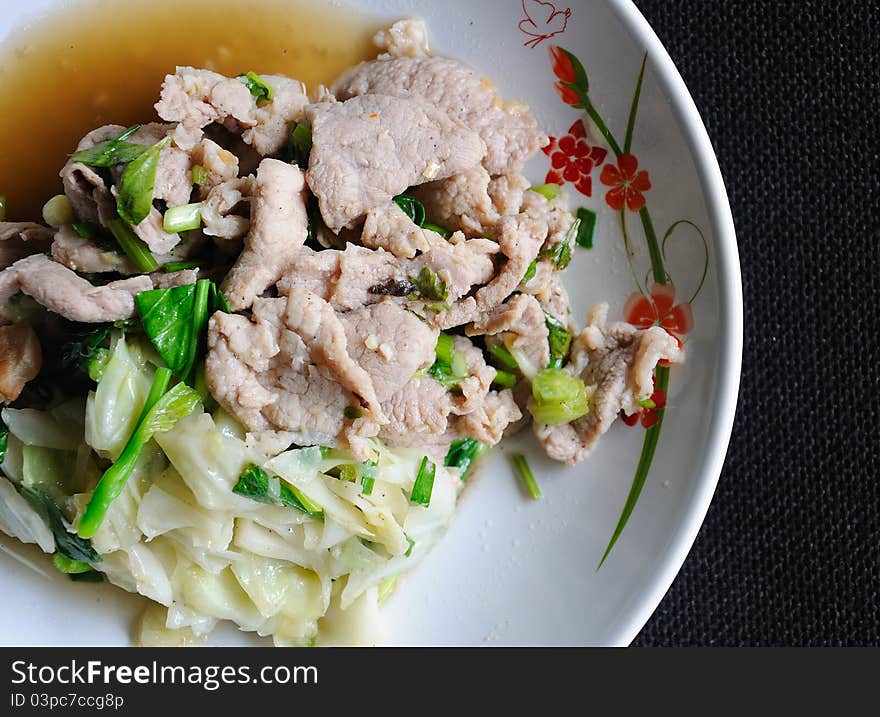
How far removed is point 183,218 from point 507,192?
0.92m

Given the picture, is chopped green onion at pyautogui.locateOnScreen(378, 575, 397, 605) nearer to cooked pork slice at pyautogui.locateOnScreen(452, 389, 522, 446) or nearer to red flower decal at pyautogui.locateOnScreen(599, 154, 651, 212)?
cooked pork slice at pyautogui.locateOnScreen(452, 389, 522, 446)

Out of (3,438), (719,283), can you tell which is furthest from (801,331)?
(3,438)

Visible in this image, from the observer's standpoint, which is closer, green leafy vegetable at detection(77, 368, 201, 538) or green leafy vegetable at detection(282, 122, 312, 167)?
green leafy vegetable at detection(77, 368, 201, 538)

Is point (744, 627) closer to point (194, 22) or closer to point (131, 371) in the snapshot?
point (131, 371)

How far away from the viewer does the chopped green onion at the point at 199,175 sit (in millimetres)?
2246

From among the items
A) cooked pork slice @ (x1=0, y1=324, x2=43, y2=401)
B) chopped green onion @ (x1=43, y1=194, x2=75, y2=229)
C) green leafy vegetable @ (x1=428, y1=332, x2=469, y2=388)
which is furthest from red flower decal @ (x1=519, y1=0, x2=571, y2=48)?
cooked pork slice @ (x1=0, y1=324, x2=43, y2=401)

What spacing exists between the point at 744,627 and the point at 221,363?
80.5 inches

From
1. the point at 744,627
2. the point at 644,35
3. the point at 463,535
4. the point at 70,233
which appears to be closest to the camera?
the point at 70,233

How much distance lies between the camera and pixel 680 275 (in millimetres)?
2551

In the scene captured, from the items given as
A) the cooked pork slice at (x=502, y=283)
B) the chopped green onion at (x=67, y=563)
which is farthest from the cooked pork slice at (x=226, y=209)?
the chopped green onion at (x=67, y=563)

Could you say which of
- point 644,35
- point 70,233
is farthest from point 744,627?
point 70,233

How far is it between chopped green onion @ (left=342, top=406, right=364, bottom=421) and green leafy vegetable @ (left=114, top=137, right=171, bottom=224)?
2.33 feet

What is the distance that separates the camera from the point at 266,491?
219 cm

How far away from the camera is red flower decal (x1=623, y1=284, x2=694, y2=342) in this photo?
2.54 metres
